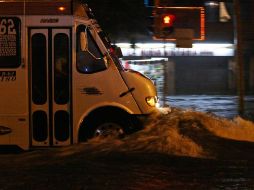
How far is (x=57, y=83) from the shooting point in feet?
35.2

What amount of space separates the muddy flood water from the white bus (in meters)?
0.35

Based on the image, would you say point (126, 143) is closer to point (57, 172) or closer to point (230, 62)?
point (57, 172)

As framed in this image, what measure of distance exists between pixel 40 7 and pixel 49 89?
1.51 m

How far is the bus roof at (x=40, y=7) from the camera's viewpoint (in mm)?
10805

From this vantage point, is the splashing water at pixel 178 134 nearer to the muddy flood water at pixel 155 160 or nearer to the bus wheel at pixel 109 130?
the muddy flood water at pixel 155 160

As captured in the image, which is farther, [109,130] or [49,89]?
[109,130]

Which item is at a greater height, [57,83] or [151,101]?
[57,83]

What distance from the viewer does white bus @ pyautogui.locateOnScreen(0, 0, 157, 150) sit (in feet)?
35.0

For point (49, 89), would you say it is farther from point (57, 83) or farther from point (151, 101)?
point (151, 101)

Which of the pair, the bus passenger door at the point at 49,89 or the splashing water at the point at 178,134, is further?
the bus passenger door at the point at 49,89

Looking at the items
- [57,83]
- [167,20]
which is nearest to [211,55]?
[167,20]

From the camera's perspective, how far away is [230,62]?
3553 centimetres

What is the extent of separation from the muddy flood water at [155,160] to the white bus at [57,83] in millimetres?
355

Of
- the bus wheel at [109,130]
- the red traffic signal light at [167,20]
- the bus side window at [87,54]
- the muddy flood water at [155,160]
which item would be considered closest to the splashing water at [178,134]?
the muddy flood water at [155,160]
